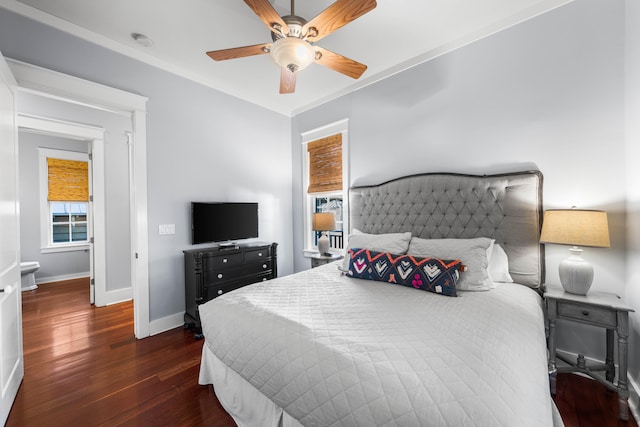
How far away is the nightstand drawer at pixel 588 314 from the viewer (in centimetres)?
164

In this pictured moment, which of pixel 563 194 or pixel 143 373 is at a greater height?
pixel 563 194

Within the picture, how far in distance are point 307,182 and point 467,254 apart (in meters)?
2.58

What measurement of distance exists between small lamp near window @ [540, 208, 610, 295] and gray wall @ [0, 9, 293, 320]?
3258 millimetres

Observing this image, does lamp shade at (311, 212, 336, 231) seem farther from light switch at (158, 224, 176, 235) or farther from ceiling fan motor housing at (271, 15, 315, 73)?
ceiling fan motor housing at (271, 15, 315, 73)

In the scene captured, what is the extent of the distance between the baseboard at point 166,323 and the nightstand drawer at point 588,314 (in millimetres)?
3539

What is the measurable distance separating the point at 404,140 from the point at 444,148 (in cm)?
46

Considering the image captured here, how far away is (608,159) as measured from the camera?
6.29ft

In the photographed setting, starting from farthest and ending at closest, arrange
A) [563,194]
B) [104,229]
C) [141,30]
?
[104,229], [141,30], [563,194]

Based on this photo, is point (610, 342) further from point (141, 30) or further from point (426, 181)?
point (141, 30)

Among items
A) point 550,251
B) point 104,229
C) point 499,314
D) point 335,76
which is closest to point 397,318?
point 499,314

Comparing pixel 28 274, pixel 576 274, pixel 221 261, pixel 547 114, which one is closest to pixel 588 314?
pixel 576 274

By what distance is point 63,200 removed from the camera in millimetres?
5039

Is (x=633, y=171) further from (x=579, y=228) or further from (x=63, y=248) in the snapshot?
(x=63, y=248)

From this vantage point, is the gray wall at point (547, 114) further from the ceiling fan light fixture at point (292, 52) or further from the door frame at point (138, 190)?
the door frame at point (138, 190)
